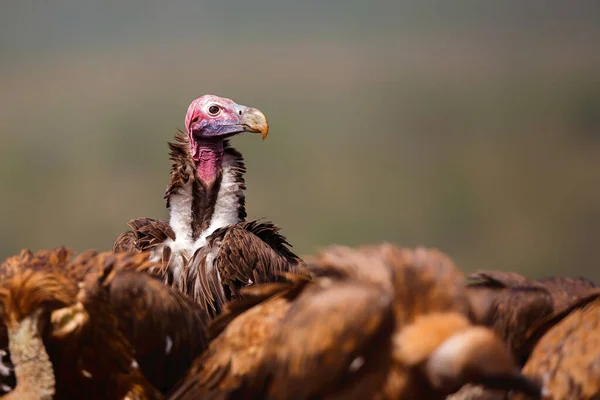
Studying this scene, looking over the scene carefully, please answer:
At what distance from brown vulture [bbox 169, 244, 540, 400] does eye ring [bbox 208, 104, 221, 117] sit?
1593 mm

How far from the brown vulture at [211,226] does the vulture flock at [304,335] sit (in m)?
0.98

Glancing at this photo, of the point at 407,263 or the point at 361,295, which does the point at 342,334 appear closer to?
the point at 361,295

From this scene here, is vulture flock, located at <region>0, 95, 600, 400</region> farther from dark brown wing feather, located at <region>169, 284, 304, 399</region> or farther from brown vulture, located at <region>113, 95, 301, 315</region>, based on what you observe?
brown vulture, located at <region>113, 95, 301, 315</region>

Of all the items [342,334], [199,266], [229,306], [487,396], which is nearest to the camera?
[342,334]

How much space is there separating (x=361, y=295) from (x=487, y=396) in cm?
35

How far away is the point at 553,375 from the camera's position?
1.69 meters

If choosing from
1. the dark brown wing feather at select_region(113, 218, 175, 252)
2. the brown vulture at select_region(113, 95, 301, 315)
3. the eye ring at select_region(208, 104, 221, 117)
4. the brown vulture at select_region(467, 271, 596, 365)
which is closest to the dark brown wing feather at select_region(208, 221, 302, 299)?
the brown vulture at select_region(113, 95, 301, 315)

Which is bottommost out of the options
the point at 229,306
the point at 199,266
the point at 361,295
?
the point at 199,266

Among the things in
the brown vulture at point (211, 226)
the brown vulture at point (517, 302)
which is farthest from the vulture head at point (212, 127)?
the brown vulture at point (517, 302)

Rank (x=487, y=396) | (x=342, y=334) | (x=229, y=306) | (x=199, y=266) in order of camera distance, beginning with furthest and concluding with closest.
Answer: (x=199, y=266) < (x=229, y=306) < (x=487, y=396) < (x=342, y=334)

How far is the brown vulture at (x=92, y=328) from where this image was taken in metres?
1.63

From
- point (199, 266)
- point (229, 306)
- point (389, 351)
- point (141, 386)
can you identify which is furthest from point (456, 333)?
point (199, 266)

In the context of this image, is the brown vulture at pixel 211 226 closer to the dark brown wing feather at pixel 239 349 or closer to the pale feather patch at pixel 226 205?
the pale feather patch at pixel 226 205

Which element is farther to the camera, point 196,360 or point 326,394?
point 196,360
